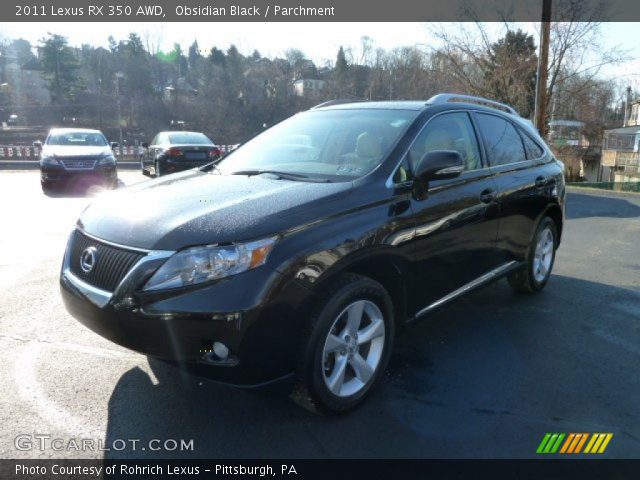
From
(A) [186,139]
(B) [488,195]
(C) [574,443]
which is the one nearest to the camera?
(C) [574,443]

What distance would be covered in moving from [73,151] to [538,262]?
12.0 meters

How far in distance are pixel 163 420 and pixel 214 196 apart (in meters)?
1.33

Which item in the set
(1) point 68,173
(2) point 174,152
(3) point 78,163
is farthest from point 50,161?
(2) point 174,152

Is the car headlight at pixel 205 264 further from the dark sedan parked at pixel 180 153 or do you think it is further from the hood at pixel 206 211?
the dark sedan parked at pixel 180 153

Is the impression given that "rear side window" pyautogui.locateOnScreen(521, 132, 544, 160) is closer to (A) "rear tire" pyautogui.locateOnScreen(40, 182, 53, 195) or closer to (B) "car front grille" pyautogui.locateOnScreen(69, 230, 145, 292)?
(B) "car front grille" pyautogui.locateOnScreen(69, 230, 145, 292)

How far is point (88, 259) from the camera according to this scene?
9.42ft

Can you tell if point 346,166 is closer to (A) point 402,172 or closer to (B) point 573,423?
(A) point 402,172

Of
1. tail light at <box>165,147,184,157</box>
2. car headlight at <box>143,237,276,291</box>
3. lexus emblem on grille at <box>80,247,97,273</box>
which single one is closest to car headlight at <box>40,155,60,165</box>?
tail light at <box>165,147,184,157</box>

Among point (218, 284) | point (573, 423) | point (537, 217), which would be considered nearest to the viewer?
point (218, 284)

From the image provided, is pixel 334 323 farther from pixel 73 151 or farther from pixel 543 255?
pixel 73 151

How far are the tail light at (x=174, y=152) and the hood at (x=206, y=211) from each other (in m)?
10.3

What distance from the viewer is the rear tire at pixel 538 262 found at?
4.93 metres

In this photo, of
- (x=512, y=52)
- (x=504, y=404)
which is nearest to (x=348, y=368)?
(x=504, y=404)

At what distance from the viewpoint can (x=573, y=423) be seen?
2914mm
